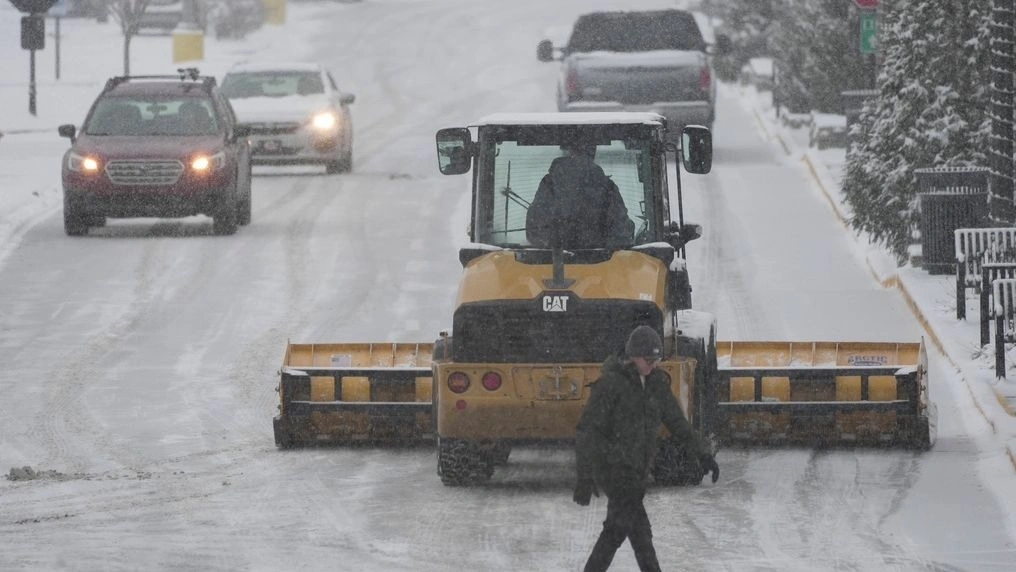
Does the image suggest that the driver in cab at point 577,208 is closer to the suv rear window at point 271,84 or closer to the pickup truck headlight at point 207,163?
the pickup truck headlight at point 207,163

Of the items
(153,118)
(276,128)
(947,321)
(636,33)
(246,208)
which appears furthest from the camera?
(636,33)

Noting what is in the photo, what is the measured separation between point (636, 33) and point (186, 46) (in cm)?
2396

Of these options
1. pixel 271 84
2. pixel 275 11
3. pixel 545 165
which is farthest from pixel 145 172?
pixel 275 11

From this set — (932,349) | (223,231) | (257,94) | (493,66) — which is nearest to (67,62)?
(493,66)

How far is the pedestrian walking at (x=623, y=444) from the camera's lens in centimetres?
959

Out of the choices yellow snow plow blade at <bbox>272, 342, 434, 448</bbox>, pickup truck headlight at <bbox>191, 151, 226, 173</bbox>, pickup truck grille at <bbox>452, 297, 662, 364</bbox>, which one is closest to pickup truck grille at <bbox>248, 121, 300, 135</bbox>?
pickup truck headlight at <bbox>191, 151, 226, 173</bbox>

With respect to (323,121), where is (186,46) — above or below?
above

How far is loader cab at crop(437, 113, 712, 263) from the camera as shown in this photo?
13.5 m

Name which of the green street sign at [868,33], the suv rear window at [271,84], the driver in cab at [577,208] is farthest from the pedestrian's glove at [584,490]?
the suv rear window at [271,84]

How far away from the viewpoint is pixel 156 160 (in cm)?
2586

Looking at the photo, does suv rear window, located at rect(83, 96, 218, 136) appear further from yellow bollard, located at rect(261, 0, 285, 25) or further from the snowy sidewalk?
yellow bollard, located at rect(261, 0, 285, 25)

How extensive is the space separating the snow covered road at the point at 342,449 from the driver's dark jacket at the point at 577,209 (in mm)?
1485

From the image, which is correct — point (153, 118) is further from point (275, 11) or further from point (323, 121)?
point (275, 11)

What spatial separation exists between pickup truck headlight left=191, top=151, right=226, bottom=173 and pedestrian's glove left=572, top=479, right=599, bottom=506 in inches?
662
